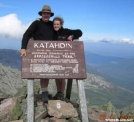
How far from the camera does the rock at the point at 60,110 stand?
11880mm

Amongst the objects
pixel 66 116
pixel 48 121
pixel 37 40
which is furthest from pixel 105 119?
pixel 37 40

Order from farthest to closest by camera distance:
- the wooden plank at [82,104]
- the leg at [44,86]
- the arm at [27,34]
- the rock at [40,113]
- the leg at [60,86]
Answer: the leg at [60,86]
the leg at [44,86]
the arm at [27,34]
the rock at [40,113]
the wooden plank at [82,104]

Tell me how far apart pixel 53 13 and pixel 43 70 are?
11.8ft

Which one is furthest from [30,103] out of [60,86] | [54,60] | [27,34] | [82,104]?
[27,34]

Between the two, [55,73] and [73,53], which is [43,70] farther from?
[73,53]

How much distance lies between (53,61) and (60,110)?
9.72 feet

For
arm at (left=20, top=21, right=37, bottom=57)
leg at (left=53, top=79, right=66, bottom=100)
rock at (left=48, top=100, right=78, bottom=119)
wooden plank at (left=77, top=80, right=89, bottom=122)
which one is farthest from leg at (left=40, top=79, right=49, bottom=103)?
arm at (left=20, top=21, right=37, bottom=57)

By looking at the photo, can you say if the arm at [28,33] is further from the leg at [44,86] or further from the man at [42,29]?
the leg at [44,86]

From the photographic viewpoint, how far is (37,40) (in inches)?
466

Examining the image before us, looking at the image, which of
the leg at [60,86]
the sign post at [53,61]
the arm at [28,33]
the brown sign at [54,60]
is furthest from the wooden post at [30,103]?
the leg at [60,86]

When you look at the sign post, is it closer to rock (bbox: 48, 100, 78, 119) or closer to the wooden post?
the wooden post

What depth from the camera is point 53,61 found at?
11500mm

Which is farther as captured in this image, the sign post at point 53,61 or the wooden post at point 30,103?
the sign post at point 53,61

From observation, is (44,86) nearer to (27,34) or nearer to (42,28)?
(27,34)
